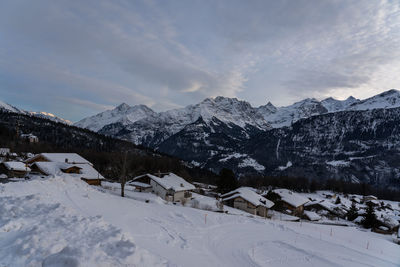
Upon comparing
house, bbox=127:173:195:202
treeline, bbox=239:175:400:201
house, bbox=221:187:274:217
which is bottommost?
treeline, bbox=239:175:400:201

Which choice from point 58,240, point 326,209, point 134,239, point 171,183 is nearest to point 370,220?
point 326,209

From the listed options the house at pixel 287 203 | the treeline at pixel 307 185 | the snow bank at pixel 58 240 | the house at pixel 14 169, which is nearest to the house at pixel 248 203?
the house at pixel 287 203

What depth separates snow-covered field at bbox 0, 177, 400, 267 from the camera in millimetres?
8469

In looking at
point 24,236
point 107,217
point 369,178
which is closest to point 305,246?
point 107,217

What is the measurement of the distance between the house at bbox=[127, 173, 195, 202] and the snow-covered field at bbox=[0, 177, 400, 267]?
903 inches

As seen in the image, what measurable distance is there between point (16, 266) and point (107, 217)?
10.5m

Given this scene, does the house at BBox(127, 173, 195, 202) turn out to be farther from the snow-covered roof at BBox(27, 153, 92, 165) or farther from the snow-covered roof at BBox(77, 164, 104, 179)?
the snow-covered roof at BBox(27, 153, 92, 165)

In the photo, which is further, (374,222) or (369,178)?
(369,178)

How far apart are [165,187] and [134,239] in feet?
112

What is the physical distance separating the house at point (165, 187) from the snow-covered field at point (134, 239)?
903 inches

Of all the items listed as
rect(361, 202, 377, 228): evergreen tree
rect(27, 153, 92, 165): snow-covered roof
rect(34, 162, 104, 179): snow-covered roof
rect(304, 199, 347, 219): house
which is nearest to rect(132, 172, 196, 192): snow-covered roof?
rect(34, 162, 104, 179): snow-covered roof

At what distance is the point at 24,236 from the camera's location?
9.35 metres

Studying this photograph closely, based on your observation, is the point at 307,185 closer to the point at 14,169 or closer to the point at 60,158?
the point at 60,158

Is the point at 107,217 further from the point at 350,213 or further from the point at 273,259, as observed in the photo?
the point at 350,213
